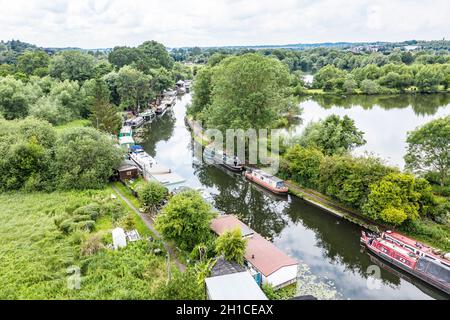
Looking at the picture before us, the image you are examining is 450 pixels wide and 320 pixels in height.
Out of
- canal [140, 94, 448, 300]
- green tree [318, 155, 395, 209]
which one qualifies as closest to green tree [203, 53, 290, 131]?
canal [140, 94, 448, 300]

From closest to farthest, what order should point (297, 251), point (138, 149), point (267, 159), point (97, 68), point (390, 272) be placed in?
point (390, 272), point (297, 251), point (267, 159), point (138, 149), point (97, 68)

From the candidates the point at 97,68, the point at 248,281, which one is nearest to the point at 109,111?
the point at 97,68

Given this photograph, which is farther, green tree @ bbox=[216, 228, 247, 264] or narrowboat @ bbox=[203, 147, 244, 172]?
narrowboat @ bbox=[203, 147, 244, 172]

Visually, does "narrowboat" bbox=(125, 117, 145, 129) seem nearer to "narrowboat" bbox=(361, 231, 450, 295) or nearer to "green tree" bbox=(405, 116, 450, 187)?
"green tree" bbox=(405, 116, 450, 187)

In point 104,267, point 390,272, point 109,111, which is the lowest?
point 390,272

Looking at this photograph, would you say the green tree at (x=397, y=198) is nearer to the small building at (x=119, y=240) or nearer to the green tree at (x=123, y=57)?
the small building at (x=119, y=240)

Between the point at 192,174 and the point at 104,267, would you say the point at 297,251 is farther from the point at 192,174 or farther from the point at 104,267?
the point at 192,174
